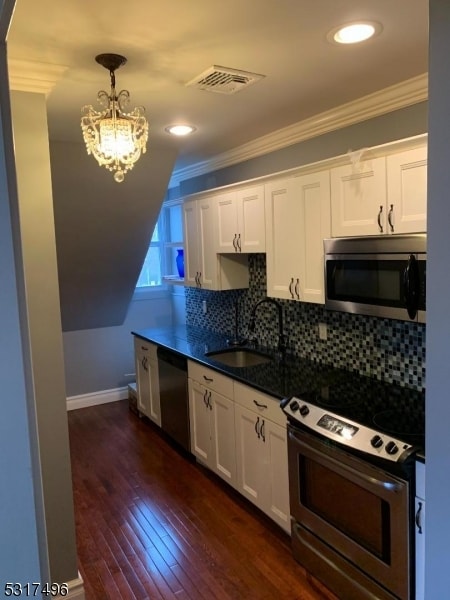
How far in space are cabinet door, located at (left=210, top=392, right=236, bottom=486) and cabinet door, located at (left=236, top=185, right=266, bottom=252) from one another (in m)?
1.08

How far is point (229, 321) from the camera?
4223mm

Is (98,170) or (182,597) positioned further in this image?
(98,170)

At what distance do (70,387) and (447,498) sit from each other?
4.89m

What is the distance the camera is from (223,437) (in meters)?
3.17

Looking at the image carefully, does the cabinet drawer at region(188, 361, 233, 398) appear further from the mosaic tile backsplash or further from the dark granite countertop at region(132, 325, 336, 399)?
the mosaic tile backsplash

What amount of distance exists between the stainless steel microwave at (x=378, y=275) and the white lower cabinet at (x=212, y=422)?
102 centimetres

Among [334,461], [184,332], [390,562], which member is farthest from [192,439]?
[390,562]

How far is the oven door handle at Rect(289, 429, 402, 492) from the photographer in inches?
74.2

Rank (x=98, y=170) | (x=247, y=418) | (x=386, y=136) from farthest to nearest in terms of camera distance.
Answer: (x=98, y=170), (x=247, y=418), (x=386, y=136)

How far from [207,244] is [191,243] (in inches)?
11.0

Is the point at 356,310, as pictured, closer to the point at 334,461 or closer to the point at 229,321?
the point at 334,461

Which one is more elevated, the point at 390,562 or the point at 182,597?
the point at 390,562

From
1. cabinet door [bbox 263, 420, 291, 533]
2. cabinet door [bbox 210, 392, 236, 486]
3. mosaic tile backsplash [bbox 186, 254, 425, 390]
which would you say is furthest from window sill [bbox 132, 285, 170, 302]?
cabinet door [bbox 263, 420, 291, 533]

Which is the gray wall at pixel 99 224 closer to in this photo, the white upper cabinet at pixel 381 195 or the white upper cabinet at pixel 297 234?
the white upper cabinet at pixel 297 234
